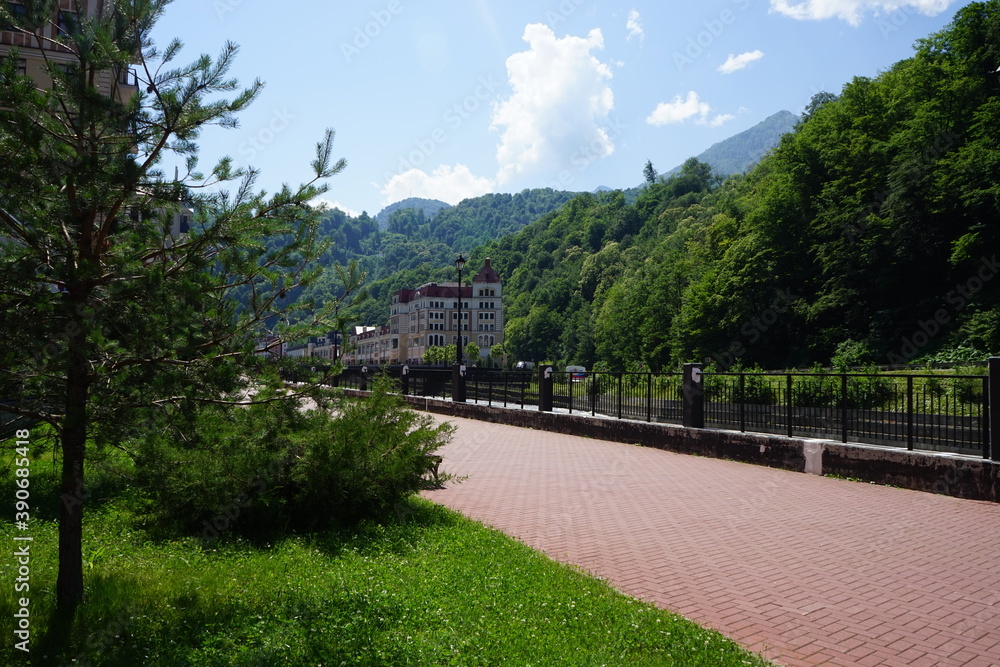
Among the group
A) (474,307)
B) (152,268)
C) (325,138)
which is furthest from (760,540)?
(474,307)

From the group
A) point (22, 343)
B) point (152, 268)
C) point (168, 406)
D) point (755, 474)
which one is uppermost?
point (152, 268)

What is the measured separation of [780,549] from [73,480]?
586 cm

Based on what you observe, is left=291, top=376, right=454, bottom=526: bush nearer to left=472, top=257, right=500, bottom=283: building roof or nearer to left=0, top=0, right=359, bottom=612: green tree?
left=0, top=0, right=359, bottom=612: green tree

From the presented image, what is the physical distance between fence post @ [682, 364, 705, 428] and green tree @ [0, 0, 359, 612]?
38.3ft

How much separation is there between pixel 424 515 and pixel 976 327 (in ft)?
118

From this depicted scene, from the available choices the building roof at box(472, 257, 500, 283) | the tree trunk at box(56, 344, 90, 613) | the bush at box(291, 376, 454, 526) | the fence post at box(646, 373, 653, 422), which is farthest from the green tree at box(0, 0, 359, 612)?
the building roof at box(472, 257, 500, 283)

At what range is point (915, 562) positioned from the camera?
6.10m

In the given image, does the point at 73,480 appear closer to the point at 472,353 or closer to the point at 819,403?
the point at 819,403

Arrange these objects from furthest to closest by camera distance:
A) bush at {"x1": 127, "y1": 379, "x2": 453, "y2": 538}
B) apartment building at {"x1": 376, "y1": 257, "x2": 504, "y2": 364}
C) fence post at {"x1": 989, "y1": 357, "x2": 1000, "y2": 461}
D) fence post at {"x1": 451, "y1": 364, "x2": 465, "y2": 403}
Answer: apartment building at {"x1": 376, "y1": 257, "x2": 504, "y2": 364} < fence post at {"x1": 451, "y1": 364, "x2": 465, "y2": 403} < fence post at {"x1": 989, "y1": 357, "x2": 1000, "y2": 461} < bush at {"x1": 127, "y1": 379, "x2": 453, "y2": 538}

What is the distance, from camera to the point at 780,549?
653 cm

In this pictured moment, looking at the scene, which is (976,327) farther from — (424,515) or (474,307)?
(474,307)

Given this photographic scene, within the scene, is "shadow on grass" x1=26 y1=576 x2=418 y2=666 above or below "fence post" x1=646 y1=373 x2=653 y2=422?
below

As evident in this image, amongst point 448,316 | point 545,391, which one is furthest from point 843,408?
point 448,316

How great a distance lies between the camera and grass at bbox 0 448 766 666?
3.74 metres
